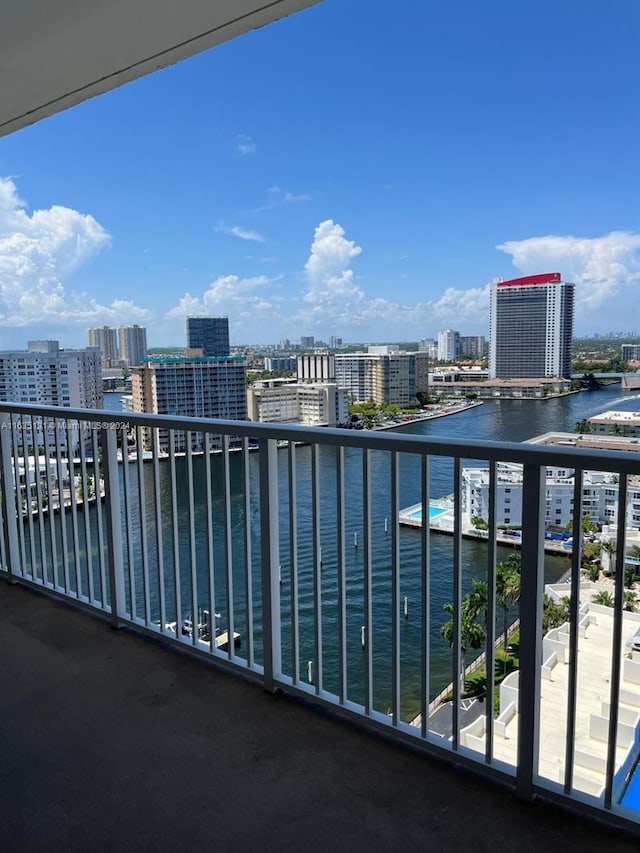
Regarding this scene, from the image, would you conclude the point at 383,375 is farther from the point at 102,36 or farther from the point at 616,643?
the point at 616,643

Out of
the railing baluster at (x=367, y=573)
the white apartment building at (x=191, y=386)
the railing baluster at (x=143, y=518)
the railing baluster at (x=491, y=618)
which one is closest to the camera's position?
the railing baluster at (x=491, y=618)

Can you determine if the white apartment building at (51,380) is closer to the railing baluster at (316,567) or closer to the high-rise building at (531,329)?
the railing baluster at (316,567)

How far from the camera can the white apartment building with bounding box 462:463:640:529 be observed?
1486 mm

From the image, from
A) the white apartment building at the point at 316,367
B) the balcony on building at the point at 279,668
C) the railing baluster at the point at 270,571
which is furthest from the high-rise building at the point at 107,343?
the railing baluster at the point at 270,571

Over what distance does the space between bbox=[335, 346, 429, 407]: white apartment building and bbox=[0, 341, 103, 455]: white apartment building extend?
1.74m

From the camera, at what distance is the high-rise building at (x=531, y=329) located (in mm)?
3936

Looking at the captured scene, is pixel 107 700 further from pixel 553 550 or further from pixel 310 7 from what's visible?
pixel 310 7

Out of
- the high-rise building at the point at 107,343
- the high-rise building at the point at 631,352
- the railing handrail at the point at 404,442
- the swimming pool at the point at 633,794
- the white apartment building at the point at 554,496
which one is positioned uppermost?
the high-rise building at the point at 107,343

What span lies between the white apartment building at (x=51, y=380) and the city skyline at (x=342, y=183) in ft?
2.17

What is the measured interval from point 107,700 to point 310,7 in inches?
103

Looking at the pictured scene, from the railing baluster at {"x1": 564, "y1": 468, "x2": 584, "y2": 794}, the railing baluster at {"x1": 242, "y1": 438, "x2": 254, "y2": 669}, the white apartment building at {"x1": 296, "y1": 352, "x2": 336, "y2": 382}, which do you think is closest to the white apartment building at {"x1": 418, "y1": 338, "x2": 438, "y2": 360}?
the white apartment building at {"x1": 296, "y1": 352, "x2": 336, "y2": 382}

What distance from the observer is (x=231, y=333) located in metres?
7.50

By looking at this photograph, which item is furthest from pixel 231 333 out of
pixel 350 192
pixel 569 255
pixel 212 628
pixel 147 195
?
pixel 147 195

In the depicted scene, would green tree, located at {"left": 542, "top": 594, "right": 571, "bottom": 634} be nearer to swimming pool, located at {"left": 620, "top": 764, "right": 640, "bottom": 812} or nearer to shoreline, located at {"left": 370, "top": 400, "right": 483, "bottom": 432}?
swimming pool, located at {"left": 620, "top": 764, "right": 640, "bottom": 812}
